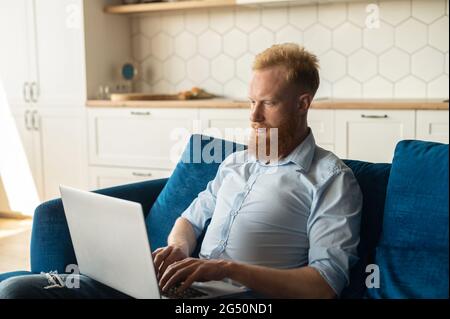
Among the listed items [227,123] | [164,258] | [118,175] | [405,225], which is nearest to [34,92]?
[118,175]

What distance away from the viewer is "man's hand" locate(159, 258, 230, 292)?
1.48 metres

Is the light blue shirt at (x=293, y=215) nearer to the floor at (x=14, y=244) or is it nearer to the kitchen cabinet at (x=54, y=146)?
the floor at (x=14, y=244)

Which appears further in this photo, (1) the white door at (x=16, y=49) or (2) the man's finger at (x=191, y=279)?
(1) the white door at (x=16, y=49)

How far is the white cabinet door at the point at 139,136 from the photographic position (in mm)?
3947

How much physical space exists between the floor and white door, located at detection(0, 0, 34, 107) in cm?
85

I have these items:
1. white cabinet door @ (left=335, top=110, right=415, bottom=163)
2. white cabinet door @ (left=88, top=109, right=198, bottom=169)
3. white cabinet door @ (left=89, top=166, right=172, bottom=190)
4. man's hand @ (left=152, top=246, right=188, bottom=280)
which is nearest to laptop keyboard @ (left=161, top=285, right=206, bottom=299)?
man's hand @ (left=152, top=246, right=188, bottom=280)

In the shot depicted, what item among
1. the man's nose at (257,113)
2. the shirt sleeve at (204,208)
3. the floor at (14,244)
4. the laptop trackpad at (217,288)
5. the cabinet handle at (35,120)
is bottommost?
A: the floor at (14,244)

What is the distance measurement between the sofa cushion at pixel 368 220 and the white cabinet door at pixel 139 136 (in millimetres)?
2198

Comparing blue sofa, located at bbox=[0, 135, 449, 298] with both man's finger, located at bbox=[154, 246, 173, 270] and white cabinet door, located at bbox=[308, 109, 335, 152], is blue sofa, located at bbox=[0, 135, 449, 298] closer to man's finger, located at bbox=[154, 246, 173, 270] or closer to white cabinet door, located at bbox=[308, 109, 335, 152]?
man's finger, located at bbox=[154, 246, 173, 270]

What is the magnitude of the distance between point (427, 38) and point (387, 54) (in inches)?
9.8

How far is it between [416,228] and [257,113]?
21.6 inches

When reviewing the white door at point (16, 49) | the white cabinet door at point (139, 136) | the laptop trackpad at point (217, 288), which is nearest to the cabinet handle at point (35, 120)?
the white door at point (16, 49)

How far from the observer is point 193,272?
1.48 meters

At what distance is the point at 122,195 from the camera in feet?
7.46
